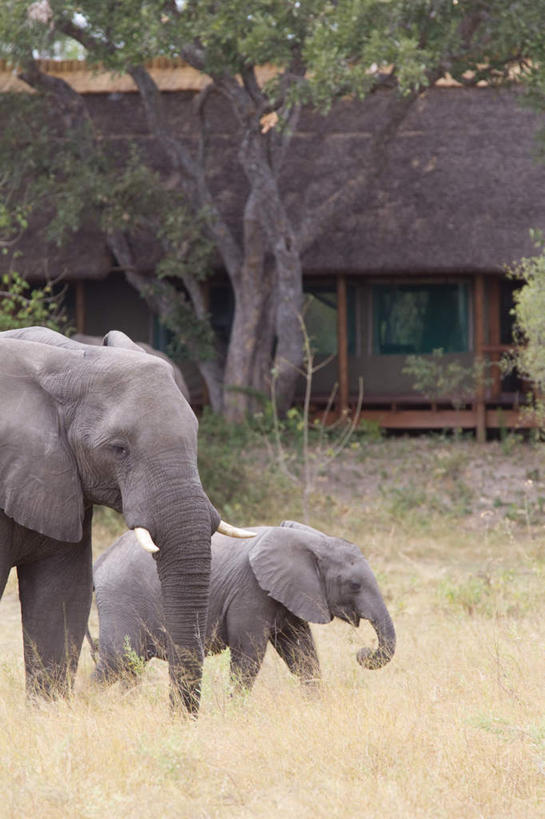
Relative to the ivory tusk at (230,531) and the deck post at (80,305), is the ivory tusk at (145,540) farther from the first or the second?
the deck post at (80,305)

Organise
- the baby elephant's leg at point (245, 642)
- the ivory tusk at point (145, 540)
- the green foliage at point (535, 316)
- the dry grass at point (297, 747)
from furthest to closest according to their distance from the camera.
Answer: the green foliage at point (535, 316), the baby elephant's leg at point (245, 642), the ivory tusk at point (145, 540), the dry grass at point (297, 747)

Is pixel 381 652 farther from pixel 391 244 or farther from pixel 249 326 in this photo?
pixel 391 244

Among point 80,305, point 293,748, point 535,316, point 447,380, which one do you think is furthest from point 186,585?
point 80,305

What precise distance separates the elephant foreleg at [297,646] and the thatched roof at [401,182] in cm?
1068

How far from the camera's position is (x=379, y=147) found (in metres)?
15.4

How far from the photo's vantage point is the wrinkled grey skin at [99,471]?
4906mm

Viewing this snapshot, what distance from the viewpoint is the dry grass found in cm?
426

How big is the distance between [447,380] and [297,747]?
1185 centimetres

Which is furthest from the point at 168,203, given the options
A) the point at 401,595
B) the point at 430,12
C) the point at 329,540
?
the point at 329,540

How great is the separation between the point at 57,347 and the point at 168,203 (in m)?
10.9

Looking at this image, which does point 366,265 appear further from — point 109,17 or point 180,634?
point 180,634

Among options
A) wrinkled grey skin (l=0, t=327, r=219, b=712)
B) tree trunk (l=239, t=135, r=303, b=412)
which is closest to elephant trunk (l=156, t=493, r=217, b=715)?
wrinkled grey skin (l=0, t=327, r=219, b=712)

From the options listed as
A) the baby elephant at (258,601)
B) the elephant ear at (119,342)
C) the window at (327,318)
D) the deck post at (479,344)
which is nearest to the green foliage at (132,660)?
the baby elephant at (258,601)

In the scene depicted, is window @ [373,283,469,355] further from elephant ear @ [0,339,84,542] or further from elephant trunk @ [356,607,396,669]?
elephant ear @ [0,339,84,542]
